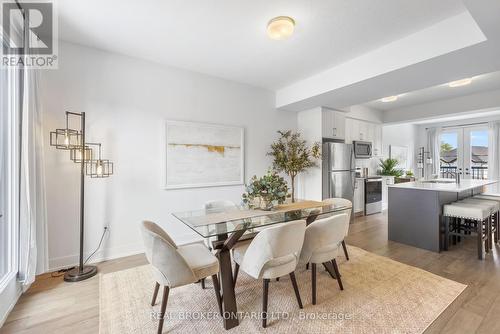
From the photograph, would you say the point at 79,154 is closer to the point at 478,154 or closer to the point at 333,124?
the point at 333,124

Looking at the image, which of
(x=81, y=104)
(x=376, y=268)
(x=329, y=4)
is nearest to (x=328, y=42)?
(x=329, y=4)

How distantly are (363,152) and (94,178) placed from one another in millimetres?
5361

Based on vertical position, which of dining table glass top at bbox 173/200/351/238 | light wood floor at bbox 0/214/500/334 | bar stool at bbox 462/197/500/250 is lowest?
light wood floor at bbox 0/214/500/334

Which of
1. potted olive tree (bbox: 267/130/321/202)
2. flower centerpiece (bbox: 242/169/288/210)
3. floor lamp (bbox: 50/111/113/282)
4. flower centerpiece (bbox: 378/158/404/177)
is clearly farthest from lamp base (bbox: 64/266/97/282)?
flower centerpiece (bbox: 378/158/404/177)

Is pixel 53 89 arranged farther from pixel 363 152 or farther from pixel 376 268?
pixel 363 152

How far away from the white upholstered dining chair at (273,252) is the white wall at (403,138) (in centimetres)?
598

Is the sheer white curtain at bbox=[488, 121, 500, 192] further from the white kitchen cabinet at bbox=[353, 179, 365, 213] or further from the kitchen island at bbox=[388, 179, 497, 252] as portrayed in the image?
the white kitchen cabinet at bbox=[353, 179, 365, 213]

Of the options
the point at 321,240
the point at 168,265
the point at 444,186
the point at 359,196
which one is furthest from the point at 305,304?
the point at 359,196

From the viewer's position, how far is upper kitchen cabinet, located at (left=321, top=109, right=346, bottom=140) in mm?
4504

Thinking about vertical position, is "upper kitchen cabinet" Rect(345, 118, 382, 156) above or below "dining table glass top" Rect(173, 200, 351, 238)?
above

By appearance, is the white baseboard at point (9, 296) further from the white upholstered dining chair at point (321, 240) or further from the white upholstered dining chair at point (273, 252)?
the white upholstered dining chair at point (321, 240)

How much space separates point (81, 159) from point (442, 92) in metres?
6.29

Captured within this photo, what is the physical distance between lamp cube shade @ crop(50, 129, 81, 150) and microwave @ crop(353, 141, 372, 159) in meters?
5.14

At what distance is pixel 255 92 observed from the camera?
4.23 m
